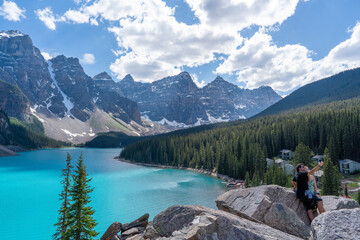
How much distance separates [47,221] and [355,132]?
8858 centimetres

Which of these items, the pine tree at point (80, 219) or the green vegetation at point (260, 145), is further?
the green vegetation at point (260, 145)

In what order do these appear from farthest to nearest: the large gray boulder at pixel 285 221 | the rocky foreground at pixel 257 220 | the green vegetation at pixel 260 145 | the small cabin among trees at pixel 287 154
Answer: the small cabin among trees at pixel 287 154
the green vegetation at pixel 260 145
the large gray boulder at pixel 285 221
the rocky foreground at pixel 257 220

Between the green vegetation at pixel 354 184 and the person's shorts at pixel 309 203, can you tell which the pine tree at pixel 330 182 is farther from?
the person's shorts at pixel 309 203

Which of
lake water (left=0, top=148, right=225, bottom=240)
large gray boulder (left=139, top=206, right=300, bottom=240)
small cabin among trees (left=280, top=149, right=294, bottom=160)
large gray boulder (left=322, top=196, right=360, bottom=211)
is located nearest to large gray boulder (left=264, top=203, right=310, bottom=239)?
large gray boulder (left=139, top=206, right=300, bottom=240)

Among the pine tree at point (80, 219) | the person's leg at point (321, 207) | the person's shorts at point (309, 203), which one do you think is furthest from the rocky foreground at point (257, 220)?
the pine tree at point (80, 219)

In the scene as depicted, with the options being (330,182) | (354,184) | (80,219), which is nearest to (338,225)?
(80,219)

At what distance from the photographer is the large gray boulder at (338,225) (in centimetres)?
550

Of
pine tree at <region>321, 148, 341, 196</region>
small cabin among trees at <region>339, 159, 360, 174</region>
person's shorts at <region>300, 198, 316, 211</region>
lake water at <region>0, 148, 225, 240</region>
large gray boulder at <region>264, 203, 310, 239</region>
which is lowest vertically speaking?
lake water at <region>0, 148, 225, 240</region>

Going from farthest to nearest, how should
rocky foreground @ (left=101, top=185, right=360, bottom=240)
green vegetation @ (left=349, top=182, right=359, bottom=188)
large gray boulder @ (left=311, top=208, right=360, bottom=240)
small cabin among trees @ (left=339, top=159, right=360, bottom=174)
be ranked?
1. small cabin among trees @ (left=339, top=159, right=360, bottom=174)
2. green vegetation @ (left=349, top=182, right=359, bottom=188)
3. rocky foreground @ (left=101, top=185, right=360, bottom=240)
4. large gray boulder @ (left=311, top=208, right=360, bottom=240)

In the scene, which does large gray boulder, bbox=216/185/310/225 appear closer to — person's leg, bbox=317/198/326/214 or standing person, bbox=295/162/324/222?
standing person, bbox=295/162/324/222

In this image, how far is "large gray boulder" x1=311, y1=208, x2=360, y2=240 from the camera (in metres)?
5.50

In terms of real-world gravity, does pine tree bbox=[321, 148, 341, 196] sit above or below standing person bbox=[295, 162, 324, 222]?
below

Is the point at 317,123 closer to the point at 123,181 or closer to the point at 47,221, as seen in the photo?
the point at 123,181

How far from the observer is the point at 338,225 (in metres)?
5.77
